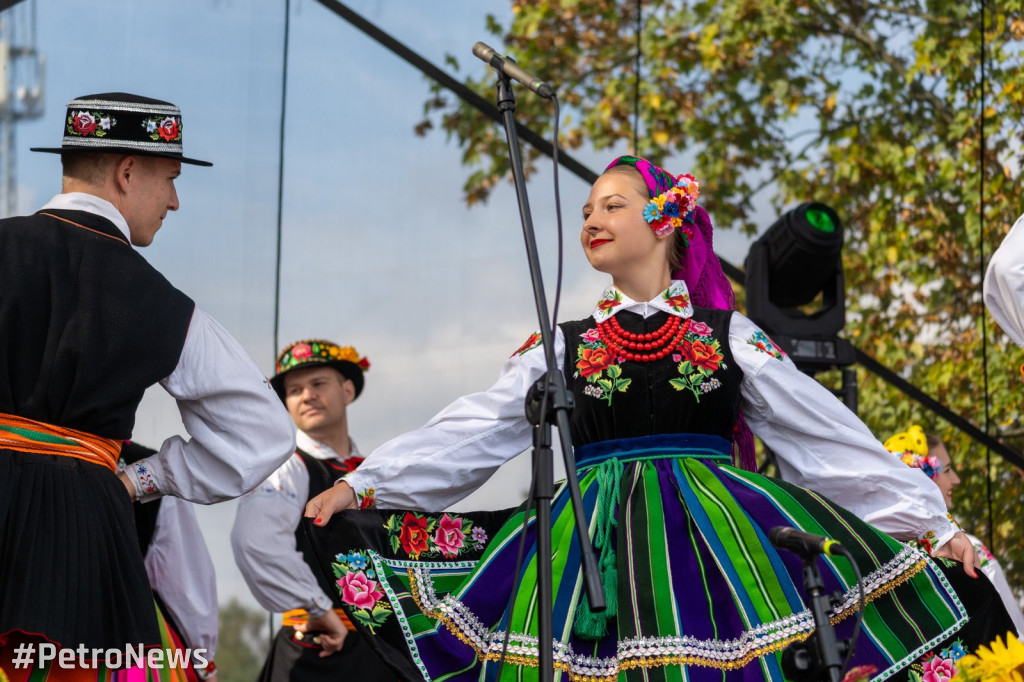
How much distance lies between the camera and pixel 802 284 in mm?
4492

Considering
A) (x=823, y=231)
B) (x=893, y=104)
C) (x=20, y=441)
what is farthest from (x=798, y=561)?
(x=893, y=104)

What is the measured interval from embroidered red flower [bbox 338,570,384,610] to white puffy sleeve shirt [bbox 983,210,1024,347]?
1435 millimetres

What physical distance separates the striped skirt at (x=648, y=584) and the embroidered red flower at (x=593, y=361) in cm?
17

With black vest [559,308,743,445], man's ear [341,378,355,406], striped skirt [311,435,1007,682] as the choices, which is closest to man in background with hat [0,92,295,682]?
striped skirt [311,435,1007,682]

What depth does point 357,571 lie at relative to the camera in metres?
2.71

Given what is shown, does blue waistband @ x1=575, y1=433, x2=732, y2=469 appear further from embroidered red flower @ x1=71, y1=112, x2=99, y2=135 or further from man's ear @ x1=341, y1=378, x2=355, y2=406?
man's ear @ x1=341, y1=378, x2=355, y2=406

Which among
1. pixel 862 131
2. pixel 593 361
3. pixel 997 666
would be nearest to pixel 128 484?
pixel 593 361

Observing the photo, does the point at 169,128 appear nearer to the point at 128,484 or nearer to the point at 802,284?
the point at 128,484

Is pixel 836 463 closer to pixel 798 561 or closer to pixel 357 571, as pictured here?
pixel 798 561

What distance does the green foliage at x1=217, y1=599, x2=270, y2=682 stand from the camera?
536 centimetres

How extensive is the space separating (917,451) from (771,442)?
5.82 feet

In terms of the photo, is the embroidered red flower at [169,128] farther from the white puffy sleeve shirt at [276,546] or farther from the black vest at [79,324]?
the white puffy sleeve shirt at [276,546]

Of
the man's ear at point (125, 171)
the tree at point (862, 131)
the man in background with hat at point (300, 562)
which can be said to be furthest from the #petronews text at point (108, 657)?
the tree at point (862, 131)

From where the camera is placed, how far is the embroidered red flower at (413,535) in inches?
110
